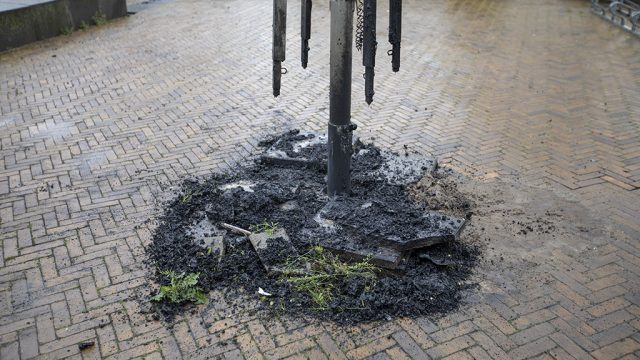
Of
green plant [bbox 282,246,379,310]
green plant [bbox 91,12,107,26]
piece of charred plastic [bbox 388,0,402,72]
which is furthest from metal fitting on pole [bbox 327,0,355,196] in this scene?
green plant [bbox 91,12,107,26]

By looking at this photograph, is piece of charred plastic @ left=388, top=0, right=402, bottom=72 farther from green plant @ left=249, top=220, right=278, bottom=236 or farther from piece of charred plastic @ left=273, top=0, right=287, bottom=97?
green plant @ left=249, top=220, right=278, bottom=236

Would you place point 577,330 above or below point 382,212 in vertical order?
below

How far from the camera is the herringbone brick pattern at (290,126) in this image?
13.4ft

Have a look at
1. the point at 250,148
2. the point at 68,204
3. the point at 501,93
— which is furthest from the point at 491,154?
the point at 68,204

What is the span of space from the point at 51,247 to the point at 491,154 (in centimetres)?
490

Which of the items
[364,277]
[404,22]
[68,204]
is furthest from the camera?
[404,22]

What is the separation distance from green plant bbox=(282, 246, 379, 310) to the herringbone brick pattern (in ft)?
1.02

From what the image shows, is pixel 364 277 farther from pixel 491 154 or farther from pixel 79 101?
pixel 79 101

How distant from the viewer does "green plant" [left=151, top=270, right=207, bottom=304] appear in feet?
14.4

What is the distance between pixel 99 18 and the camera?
12.4 meters

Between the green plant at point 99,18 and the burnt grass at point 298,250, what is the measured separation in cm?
796

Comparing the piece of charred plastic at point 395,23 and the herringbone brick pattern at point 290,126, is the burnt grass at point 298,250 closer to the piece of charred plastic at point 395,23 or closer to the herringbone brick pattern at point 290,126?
the herringbone brick pattern at point 290,126

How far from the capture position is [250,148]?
6.95 m

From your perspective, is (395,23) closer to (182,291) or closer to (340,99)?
(340,99)
